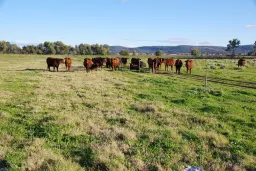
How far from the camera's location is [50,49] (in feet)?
432

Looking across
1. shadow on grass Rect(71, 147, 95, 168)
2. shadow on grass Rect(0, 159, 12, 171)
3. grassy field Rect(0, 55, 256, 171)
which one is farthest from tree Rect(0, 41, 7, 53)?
shadow on grass Rect(71, 147, 95, 168)

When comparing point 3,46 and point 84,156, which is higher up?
point 3,46

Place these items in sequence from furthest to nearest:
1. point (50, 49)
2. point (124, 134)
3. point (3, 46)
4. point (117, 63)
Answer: point (50, 49) → point (3, 46) → point (117, 63) → point (124, 134)

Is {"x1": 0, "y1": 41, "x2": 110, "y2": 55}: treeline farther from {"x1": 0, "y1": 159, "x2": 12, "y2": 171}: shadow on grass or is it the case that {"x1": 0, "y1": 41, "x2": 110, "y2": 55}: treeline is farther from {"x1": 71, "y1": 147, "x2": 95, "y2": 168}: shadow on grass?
{"x1": 0, "y1": 159, "x2": 12, "y2": 171}: shadow on grass

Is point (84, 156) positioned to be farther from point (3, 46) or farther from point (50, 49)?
point (3, 46)

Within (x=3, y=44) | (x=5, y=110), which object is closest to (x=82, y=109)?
(x=5, y=110)

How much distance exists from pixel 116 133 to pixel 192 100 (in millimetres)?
7049

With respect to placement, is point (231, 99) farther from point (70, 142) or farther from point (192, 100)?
point (70, 142)

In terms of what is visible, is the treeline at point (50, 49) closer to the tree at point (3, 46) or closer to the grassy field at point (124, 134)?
the tree at point (3, 46)

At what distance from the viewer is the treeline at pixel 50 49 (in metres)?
132

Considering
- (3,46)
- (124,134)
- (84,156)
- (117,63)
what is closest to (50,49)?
(3,46)

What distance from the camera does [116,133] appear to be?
848cm

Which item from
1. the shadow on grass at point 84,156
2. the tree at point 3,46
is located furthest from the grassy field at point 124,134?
the tree at point 3,46

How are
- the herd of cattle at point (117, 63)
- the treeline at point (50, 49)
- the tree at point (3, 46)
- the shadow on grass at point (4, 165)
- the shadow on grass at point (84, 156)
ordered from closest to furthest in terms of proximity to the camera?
1. the shadow on grass at point (4, 165)
2. the shadow on grass at point (84, 156)
3. the herd of cattle at point (117, 63)
4. the tree at point (3, 46)
5. the treeline at point (50, 49)
